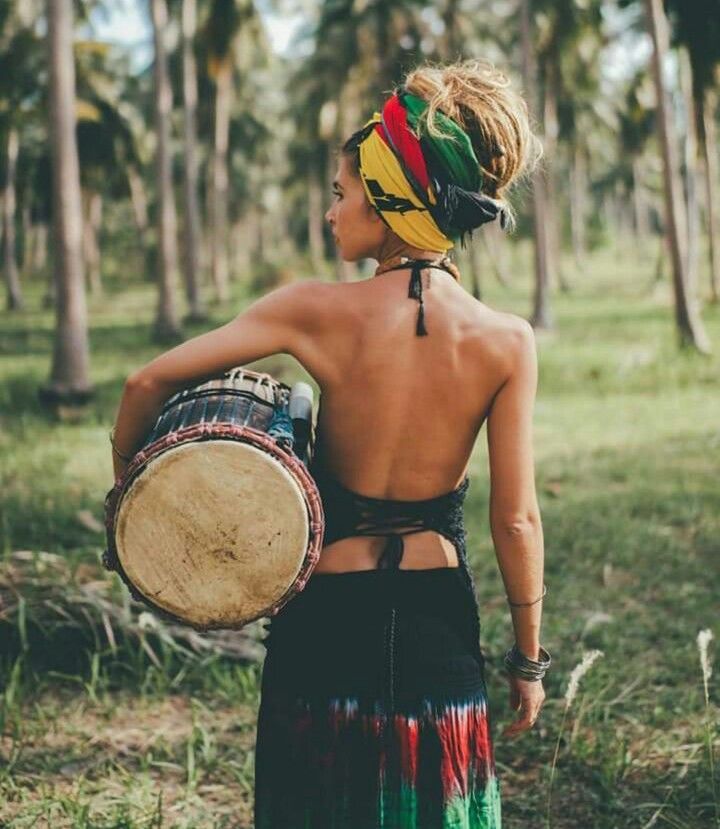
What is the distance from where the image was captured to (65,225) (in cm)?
1027

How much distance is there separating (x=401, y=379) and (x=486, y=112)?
1.72ft

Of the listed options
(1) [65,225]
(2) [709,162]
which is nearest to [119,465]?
(1) [65,225]

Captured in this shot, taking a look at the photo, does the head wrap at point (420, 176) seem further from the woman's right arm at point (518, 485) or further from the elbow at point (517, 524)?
the elbow at point (517, 524)

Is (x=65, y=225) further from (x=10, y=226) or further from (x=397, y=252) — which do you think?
(x=10, y=226)

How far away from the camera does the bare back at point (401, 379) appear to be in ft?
6.07

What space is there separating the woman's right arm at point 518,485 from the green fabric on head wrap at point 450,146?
295mm

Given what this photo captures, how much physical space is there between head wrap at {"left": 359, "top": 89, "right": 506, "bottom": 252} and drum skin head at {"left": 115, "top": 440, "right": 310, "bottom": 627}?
52cm

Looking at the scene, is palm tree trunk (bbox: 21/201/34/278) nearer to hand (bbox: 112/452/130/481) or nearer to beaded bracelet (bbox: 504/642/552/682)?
hand (bbox: 112/452/130/481)

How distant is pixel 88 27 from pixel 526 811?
25.2 m

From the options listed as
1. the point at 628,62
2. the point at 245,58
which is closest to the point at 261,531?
the point at 245,58

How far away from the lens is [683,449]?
862cm

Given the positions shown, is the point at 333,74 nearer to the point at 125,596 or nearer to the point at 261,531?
the point at 125,596

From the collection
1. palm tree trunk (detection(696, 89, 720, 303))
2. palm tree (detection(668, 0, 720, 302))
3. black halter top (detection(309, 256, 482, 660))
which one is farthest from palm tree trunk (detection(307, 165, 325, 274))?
black halter top (detection(309, 256, 482, 660))

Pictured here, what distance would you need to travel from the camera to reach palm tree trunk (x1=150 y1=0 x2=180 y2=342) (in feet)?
54.3
